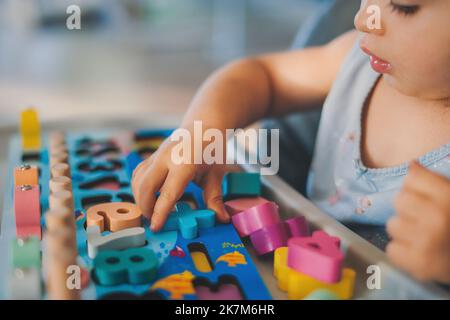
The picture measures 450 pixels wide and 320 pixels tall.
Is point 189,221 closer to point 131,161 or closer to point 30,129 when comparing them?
point 131,161

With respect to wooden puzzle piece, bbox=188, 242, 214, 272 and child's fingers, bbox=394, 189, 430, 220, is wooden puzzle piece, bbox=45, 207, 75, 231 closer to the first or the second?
wooden puzzle piece, bbox=188, 242, 214, 272

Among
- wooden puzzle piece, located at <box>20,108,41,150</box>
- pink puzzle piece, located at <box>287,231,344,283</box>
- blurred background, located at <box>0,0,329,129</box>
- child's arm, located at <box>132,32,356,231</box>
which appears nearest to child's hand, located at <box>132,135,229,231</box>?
child's arm, located at <box>132,32,356,231</box>

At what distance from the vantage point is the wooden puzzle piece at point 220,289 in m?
0.42

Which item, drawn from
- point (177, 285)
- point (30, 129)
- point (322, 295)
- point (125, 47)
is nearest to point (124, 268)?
point (177, 285)

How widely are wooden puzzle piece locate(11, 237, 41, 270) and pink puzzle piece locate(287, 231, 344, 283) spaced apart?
0.18 metres

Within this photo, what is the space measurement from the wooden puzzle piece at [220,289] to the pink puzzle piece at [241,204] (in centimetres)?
12

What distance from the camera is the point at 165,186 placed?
53 cm

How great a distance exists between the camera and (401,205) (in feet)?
1.32

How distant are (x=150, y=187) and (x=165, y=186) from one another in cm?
1

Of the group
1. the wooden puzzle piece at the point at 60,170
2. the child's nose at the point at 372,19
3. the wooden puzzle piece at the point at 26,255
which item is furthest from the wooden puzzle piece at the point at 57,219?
the child's nose at the point at 372,19

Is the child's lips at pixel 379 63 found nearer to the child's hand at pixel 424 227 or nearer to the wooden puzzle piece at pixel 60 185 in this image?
the child's hand at pixel 424 227

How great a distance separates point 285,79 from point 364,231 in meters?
0.22
